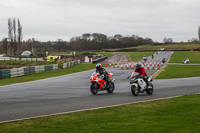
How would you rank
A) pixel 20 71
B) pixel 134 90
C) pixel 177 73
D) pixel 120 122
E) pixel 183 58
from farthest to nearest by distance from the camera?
pixel 183 58
pixel 20 71
pixel 177 73
pixel 134 90
pixel 120 122

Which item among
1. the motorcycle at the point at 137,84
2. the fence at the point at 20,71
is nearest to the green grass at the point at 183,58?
the fence at the point at 20,71

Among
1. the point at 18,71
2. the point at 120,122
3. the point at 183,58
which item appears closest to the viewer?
the point at 120,122

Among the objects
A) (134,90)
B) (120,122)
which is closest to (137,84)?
(134,90)

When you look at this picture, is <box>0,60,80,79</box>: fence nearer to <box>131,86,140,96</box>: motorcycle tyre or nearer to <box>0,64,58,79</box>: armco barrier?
<box>0,64,58,79</box>: armco barrier

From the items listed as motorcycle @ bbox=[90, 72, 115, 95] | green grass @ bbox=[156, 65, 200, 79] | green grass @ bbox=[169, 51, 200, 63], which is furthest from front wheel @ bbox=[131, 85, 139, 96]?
green grass @ bbox=[169, 51, 200, 63]

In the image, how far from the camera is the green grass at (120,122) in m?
8.31

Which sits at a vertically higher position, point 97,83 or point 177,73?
point 97,83

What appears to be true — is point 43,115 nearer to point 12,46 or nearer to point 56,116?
point 56,116

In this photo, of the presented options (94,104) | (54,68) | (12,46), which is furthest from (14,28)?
(94,104)

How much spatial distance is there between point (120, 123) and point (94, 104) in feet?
15.7

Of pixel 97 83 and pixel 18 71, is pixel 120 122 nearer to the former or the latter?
pixel 97 83

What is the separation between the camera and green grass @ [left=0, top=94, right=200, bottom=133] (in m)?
8.31

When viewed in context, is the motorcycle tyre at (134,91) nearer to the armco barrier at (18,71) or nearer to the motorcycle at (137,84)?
the motorcycle at (137,84)

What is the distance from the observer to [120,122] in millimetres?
9398
